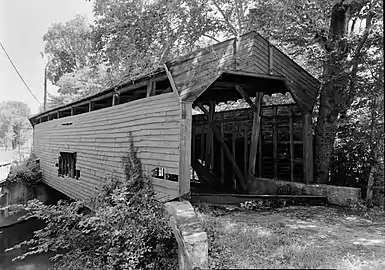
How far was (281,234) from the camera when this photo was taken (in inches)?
169

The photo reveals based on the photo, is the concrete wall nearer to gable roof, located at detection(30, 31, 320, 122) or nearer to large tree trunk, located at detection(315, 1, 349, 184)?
large tree trunk, located at detection(315, 1, 349, 184)

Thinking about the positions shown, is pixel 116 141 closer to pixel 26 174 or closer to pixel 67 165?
pixel 67 165

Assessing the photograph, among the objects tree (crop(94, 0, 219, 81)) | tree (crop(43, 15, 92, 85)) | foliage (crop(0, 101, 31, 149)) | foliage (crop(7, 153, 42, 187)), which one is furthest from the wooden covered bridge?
foliage (crop(0, 101, 31, 149))

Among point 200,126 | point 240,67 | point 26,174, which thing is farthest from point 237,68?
point 26,174

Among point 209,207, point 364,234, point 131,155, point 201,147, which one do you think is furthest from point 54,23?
point 364,234

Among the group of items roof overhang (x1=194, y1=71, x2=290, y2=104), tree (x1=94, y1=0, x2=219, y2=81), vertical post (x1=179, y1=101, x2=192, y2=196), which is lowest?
vertical post (x1=179, y1=101, x2=192, y2=196)

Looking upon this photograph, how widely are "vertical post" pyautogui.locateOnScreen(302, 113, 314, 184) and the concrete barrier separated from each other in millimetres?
4172

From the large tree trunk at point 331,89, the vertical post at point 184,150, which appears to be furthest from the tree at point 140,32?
the large tree trunk at point 331,89

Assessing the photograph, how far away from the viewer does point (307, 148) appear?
305 inches

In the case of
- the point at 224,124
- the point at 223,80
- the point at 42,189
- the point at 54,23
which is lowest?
the point at 42,189

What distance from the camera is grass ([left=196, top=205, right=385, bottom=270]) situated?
3223 mm

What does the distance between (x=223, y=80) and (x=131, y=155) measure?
2991 mm

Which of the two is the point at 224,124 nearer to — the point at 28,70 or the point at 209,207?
the point at 209,207

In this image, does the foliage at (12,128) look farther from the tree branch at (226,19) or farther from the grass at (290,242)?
the grass at (290,242)
